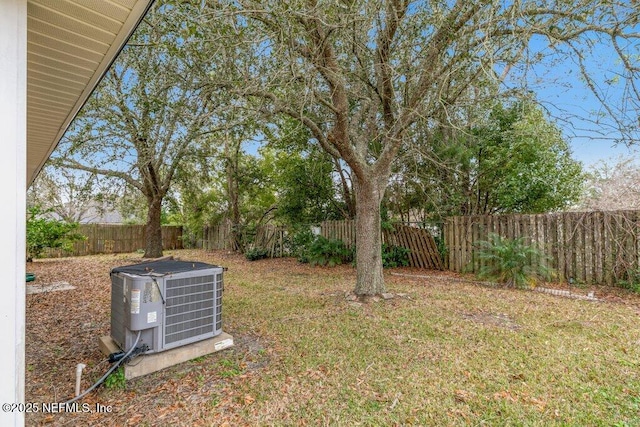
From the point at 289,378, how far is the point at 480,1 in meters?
4.46

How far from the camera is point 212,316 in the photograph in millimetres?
3031


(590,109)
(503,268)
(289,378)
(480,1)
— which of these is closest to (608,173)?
(503,268)

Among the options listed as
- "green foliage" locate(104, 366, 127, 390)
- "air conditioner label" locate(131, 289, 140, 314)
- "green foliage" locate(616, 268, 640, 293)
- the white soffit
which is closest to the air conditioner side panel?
"air conditioner label" locate(131, 289, 140, 314)

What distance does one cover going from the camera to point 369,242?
511cm

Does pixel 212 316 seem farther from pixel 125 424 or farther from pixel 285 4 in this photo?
pixel 285 4

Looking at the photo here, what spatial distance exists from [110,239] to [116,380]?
1496cm

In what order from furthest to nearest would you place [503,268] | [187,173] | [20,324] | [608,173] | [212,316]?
[187,173] → [608,173] → [503,268] → [212,316] → [20,324]

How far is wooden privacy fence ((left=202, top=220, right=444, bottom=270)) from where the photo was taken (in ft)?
26.1

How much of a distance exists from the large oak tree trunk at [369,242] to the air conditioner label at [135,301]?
3.37m

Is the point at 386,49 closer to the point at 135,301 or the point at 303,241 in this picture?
the point at 135,301

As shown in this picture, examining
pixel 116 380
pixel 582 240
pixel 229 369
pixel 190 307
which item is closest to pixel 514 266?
pixel 582 240

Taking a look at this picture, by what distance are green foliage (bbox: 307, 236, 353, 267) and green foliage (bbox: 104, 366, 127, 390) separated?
6.47 meters

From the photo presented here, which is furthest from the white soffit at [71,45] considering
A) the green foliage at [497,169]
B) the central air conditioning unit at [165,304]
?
the green foliage at [497,169]

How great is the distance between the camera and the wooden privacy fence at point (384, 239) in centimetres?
797
